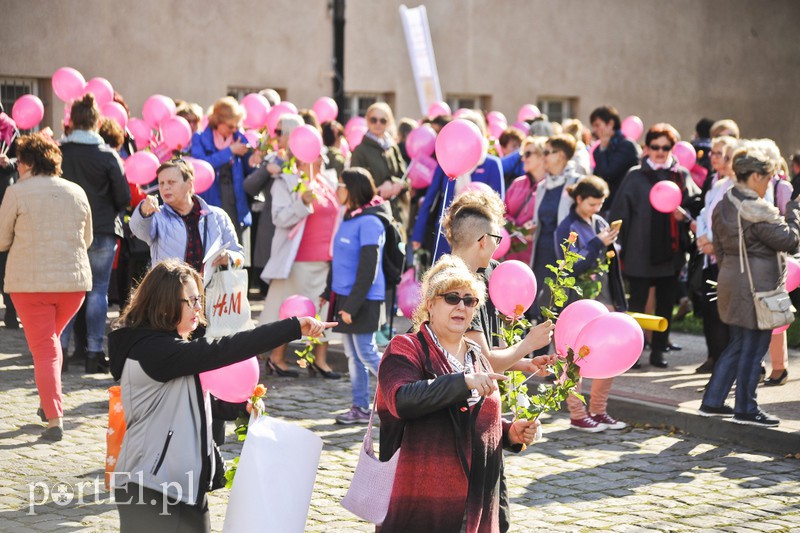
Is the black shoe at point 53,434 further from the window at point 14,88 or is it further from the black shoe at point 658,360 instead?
the window at point 14,88

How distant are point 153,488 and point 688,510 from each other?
3.45m

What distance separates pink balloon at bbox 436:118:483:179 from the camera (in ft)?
27.1

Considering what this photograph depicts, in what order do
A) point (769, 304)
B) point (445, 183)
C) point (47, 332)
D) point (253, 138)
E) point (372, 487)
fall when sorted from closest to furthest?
point (372, 487), point (47, 332), point (769, 304), point (445, 183), point (253, 138)

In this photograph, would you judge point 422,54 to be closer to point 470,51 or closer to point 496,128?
point 470,51

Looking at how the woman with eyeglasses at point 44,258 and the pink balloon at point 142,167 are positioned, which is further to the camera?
the pink balloon at point 142,167

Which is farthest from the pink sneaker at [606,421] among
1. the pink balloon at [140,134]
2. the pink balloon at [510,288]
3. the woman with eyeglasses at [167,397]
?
the pink balloon at [140,134]

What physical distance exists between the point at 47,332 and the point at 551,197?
4384mm

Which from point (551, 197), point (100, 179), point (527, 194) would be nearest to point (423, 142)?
point (527, 194)

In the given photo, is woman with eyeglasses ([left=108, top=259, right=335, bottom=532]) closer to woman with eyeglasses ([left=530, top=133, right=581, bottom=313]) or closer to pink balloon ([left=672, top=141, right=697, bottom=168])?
woman with eyeglasses ([left=530, top=133, right=581, bottom=313])

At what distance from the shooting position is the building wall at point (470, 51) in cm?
1827

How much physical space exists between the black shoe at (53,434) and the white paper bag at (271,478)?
146 inches

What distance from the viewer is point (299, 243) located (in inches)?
434

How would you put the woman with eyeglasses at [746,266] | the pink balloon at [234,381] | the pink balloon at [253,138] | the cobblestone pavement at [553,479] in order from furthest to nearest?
the pink balloon at [253,138] → the woman with eyeglasses at [746,266] → the cobblestone pavement at [553,479] → the pink balloon at [234,381]

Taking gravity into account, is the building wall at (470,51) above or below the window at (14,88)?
above
